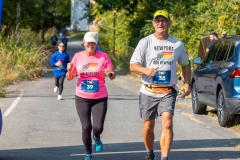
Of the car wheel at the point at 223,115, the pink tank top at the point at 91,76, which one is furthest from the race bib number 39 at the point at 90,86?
the car wheel at the point at 223,115

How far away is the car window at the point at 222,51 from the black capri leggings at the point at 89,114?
4938 millimetres

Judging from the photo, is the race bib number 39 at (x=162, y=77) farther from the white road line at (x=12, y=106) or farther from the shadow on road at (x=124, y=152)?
the white road line at (x=12, y=106)

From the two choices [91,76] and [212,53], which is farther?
[212,53]

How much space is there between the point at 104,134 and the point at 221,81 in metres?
2.43

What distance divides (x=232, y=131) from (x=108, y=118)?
295 cm

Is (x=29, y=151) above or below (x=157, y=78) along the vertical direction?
below

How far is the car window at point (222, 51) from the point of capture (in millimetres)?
Result: 13664

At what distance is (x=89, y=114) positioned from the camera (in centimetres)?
923

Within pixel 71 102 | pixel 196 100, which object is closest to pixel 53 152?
pixel 196 100

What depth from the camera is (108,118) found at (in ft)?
47.9

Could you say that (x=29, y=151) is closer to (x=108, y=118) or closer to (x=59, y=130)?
(x=59, y=130)

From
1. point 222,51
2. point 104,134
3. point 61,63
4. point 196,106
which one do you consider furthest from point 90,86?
point 61,63

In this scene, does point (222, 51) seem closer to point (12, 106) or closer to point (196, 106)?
point (196, 106)

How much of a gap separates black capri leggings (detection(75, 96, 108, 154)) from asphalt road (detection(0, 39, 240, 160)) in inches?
18.2
